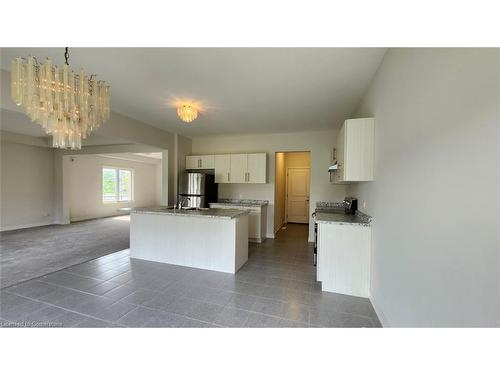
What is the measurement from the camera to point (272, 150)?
526cm

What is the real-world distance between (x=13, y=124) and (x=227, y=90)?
16.8 ft

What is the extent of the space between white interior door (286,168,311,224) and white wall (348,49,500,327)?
214 inches

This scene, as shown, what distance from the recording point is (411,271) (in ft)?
4.58

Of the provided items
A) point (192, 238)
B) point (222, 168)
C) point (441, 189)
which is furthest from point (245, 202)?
point (441, 189)

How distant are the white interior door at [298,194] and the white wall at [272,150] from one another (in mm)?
2343

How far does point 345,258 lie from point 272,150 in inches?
133

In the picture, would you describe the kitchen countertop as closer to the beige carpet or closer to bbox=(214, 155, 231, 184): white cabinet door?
bbox=(214, 155, 231, 184): white cabinet door

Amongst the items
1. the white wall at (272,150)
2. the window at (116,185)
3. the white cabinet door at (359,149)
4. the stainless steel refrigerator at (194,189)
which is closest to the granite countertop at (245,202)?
the white wall at (272,150)

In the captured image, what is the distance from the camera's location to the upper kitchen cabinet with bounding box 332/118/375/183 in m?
2.37

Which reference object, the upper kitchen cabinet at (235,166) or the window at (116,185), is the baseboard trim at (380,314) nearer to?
the upper kitchen cabinet at (235,166)

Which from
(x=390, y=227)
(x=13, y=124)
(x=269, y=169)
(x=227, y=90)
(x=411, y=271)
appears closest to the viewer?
(x=411, y=271)

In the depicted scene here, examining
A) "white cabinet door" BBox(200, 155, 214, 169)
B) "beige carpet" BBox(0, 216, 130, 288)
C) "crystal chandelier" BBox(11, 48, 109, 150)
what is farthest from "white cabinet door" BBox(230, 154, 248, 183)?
"crystal chandelier" BBox(11, 48, 109, 150)

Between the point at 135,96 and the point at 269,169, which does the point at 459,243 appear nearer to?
the point at 135,96
